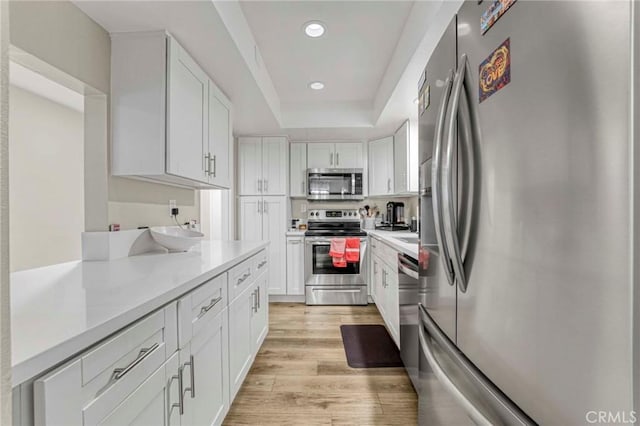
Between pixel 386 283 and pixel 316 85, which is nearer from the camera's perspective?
pixel 386 283

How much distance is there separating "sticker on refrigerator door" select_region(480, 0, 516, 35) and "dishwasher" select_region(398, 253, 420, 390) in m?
1.22

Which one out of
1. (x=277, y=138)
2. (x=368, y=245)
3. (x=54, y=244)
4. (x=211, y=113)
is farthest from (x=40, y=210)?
(x=368, y=245)

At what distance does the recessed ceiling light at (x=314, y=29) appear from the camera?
2071 millimetres

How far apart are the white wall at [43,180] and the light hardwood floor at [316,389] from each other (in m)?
2.69

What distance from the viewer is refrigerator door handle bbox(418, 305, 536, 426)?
0.62 m

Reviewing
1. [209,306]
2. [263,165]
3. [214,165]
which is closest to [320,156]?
[263,165]

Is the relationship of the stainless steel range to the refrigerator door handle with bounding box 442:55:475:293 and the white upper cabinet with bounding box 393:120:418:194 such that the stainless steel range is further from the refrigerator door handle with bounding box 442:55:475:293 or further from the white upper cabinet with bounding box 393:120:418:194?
the refrigerator door handle with bounding box 442:55:475:293

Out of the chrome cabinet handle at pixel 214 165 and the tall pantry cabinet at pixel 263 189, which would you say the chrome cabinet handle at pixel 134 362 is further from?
the tall pantry cabinet at pixel 263 189

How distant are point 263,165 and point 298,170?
1.58 ft

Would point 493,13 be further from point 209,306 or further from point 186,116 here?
point 186,116

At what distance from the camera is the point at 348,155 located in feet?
12.8

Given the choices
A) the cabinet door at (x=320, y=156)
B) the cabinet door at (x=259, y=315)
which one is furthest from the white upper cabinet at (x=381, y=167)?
the cabinet door at (x=259, y=315)

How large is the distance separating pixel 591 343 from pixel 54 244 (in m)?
4.38

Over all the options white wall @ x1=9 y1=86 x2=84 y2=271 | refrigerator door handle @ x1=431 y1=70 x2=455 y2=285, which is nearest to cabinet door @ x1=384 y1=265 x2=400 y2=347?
refrigerator door handle @ x1=431 y1=70 x2=455 y2=285
